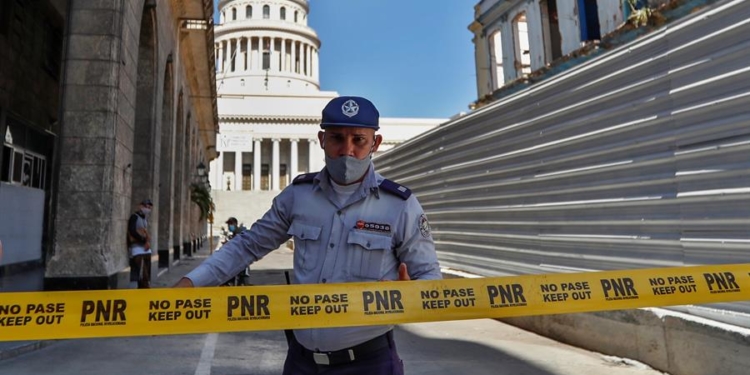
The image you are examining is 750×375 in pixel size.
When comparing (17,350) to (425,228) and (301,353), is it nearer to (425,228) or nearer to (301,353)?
(301,353)

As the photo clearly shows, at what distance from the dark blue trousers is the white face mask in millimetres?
724

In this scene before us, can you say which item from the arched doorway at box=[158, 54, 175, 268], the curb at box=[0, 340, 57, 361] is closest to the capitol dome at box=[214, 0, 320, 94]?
the arched doorway at box=[158, 54, 175, 268]

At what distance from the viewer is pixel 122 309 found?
81.7 inches

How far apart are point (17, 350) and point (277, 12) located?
Result: 3509 inches

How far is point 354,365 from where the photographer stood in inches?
74.9

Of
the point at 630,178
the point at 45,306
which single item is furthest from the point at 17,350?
the point at 630,178

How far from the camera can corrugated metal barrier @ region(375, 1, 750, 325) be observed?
413cm

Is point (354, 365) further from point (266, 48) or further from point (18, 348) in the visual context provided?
point (266, 48)

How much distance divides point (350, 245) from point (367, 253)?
0.08m

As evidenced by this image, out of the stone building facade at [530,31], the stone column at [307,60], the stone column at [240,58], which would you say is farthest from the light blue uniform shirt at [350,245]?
the stone column at [307,60]

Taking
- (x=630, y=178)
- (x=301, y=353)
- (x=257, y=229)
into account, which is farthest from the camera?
(x=630, y=178)

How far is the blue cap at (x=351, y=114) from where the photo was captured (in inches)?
77.3

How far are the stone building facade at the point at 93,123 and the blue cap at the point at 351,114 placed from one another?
687 centimetres

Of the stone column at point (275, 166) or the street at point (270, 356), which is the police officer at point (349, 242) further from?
the stone column at point (275, 166)
